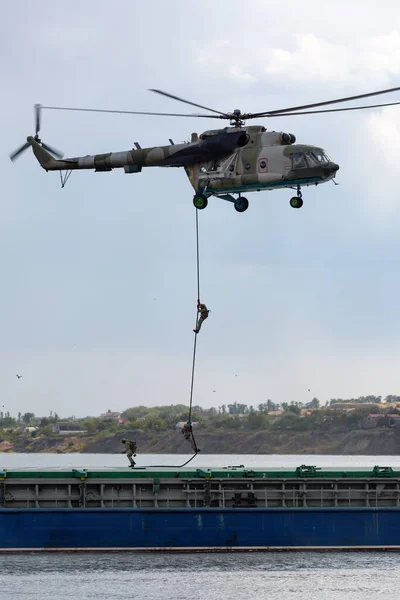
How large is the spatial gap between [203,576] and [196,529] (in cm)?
175

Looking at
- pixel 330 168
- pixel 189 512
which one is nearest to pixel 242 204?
pixel 330 168

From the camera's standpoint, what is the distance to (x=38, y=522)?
41.1 m

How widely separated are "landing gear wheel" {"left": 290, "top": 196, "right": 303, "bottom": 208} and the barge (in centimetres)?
1051

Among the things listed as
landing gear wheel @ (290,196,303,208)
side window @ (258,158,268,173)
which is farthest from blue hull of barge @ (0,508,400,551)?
side window @ (258,158,268,173)

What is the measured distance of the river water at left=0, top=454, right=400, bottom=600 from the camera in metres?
39.9

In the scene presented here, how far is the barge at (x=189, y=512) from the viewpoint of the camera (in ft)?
135

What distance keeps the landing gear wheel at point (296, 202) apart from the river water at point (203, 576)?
44.3ft

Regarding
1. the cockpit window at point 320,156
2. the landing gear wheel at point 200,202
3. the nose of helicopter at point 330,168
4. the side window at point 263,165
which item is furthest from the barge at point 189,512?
the cockpit window at point 320,156

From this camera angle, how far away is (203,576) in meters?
41.7

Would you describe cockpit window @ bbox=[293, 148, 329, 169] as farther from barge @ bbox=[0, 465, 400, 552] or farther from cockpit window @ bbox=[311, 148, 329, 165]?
barge @ bbox=[0, 465, 400, 552]

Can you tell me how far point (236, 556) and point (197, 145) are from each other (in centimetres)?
1631

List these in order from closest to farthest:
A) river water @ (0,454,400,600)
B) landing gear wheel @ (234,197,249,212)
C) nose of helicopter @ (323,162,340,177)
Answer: river water @ (0,454,400,600) → nose of helicopter @ (323,162,340,177) → landing gear wheel @ (234,197,249,212)

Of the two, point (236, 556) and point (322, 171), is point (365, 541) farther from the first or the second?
point (322, 171)

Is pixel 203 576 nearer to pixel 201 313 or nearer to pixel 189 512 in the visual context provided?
pixel 189 512
